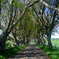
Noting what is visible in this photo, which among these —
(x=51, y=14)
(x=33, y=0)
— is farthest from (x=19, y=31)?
(x=33, y=0)

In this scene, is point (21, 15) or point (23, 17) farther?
point (23, 17)

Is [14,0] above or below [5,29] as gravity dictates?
Result: above

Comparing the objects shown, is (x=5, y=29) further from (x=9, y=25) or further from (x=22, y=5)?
(x=22, y=5)

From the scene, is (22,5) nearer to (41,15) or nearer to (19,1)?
(19,1)

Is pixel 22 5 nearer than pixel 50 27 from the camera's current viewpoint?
Yes

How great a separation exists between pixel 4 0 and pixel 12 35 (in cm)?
3735

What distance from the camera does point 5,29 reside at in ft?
94.1

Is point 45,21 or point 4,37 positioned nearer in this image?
point 4,37

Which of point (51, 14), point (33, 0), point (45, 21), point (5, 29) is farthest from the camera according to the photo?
point (45, 21)

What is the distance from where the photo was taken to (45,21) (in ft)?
149

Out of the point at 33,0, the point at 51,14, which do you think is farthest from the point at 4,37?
the point at 51,14

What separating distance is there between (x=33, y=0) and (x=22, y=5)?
122 inches

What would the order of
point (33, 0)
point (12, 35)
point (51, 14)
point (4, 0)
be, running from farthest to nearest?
point (12, 35)
point (51, 14)
point (4, 0)
point (33, 0)

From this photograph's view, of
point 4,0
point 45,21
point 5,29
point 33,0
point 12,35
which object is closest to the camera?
point 33,0
